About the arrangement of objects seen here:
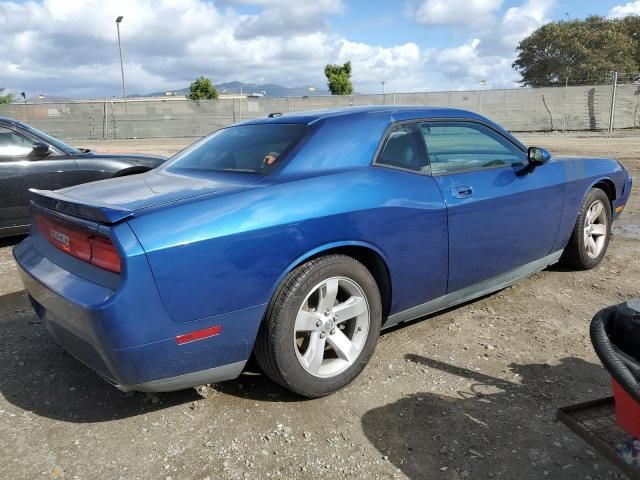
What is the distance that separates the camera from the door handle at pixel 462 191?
3.26m

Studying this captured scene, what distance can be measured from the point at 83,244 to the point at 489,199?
239cm

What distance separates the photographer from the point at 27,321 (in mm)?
3855

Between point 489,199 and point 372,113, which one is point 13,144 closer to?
point 372,113

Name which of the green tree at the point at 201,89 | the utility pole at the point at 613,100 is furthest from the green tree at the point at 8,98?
the utility pole at the point at 613,100

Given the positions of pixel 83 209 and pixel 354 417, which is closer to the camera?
pixel 83 209

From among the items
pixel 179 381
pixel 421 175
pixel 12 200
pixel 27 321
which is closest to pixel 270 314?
pixel 179 381

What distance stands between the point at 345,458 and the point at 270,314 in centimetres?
72

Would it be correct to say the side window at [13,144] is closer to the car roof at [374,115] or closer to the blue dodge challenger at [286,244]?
the blue dodge challenger at [286,244]

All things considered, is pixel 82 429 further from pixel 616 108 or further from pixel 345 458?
pixel 616 108

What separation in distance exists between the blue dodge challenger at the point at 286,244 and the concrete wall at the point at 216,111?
78.5ft

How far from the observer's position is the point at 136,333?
7.23 feet

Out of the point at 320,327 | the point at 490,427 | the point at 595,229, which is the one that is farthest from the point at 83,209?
the point at 595,229

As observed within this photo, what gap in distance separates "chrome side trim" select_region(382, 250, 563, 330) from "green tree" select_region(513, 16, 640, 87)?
46537 millimetres

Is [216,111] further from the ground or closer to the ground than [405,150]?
further from the ground
